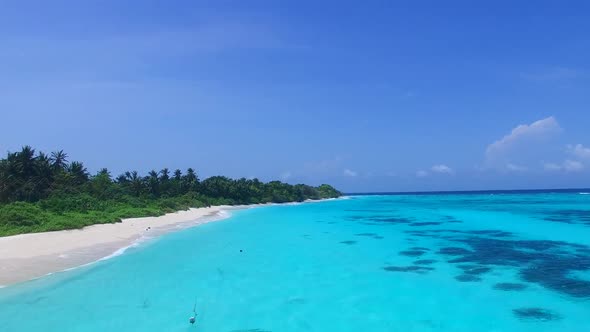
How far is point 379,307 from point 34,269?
14402 mm

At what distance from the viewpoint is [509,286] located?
52.6 feet

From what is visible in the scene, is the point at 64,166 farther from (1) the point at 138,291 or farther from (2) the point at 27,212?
(1) the point at 138,291

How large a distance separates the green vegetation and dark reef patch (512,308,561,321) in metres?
27.5

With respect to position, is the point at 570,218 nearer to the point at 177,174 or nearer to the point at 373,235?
the point at 373,235

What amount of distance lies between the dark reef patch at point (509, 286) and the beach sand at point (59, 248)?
18.1 meters

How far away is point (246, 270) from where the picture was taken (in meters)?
20.0

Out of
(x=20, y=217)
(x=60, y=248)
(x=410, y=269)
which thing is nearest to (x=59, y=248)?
(x=60, y=248)

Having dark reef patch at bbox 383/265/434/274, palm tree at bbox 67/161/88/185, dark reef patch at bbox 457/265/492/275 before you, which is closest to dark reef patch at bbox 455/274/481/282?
dark reef patch at bbox 457/265/492/275

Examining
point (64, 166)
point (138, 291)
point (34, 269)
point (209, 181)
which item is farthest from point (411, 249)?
point (209, 181)

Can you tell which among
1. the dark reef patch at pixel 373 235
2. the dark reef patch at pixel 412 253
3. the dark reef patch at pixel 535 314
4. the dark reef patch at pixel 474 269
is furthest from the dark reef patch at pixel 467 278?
the dark reef patch at pixel 373 235

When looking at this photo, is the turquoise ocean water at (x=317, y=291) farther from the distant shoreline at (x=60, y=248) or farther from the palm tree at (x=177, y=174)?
the palm tree at (x=177, y=174)

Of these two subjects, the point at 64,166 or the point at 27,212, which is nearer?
the point at 27,212

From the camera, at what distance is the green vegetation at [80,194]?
30.3 meters

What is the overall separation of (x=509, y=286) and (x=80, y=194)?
138 feet
